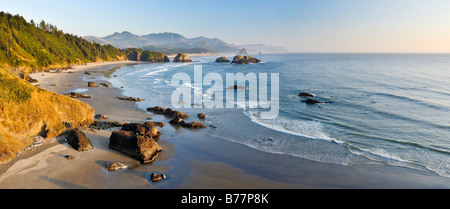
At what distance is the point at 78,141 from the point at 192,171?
8059mm

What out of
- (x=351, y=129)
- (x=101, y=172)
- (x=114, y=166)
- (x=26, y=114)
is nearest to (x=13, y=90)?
(x=26, y=114)

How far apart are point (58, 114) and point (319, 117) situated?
25.2m

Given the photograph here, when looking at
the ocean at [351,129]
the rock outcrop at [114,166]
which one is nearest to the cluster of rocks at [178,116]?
the ocean at [351,129]

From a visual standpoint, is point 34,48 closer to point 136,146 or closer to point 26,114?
point 26,114

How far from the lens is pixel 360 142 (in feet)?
63.4

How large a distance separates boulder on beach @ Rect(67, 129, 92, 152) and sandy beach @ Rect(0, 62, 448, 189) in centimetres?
32

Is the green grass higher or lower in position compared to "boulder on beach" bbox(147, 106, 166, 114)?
higher

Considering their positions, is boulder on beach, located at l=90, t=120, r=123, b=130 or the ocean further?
boulder on beach, located at l=90, t=120, r=123, b=130

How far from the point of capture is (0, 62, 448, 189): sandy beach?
39.1 feet

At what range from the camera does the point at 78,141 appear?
1510 cm

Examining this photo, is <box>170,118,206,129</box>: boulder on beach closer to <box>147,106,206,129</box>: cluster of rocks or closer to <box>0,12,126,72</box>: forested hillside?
<box>147,106,206,129</box>: cluster of rocks

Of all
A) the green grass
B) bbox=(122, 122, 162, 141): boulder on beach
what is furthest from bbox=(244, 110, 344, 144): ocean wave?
the green grass
